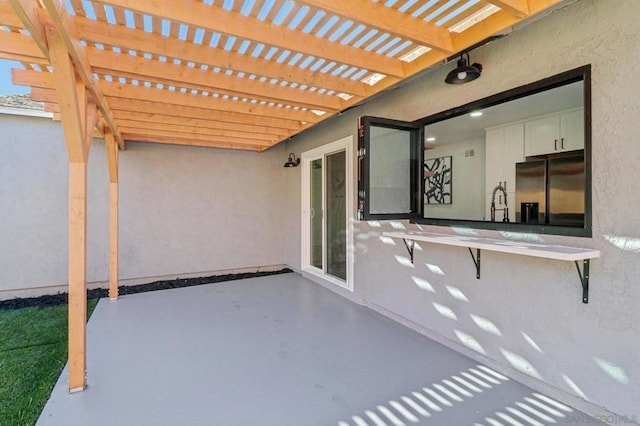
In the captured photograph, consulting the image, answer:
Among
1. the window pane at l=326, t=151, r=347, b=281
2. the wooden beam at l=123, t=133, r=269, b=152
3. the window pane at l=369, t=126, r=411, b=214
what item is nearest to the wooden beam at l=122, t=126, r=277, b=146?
the wooden beam at l=123, t=133, r=269, b=152

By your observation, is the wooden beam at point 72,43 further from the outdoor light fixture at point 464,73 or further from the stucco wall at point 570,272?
the stucco wall at point 570,272

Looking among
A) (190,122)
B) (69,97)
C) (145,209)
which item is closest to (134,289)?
(145,209)

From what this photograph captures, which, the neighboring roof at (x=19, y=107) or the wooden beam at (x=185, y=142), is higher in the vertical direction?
the neighboring roof at (x=19, y=107)

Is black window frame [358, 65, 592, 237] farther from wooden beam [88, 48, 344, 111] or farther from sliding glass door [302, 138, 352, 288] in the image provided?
sliding glass door [302, 138, 352, 288]

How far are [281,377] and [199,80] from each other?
270 cm

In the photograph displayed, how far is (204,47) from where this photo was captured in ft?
8.34

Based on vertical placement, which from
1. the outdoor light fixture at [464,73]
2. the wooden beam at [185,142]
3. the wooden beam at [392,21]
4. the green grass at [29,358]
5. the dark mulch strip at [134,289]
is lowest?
the green grass at [29,358]

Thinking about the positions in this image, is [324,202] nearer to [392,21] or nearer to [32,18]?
[392,21]

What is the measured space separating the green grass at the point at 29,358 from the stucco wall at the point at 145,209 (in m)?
1.06

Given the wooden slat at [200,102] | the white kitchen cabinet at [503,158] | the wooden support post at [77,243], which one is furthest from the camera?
the white kitchen cabinet at [503,158]

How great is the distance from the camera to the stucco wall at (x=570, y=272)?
190 cm

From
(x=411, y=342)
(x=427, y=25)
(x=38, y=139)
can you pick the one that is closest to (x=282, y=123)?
(x=427, y=25)

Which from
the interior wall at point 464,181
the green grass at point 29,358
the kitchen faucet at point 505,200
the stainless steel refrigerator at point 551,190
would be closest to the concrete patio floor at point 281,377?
the green grass at point 29,358

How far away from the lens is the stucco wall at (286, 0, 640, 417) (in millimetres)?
1904
